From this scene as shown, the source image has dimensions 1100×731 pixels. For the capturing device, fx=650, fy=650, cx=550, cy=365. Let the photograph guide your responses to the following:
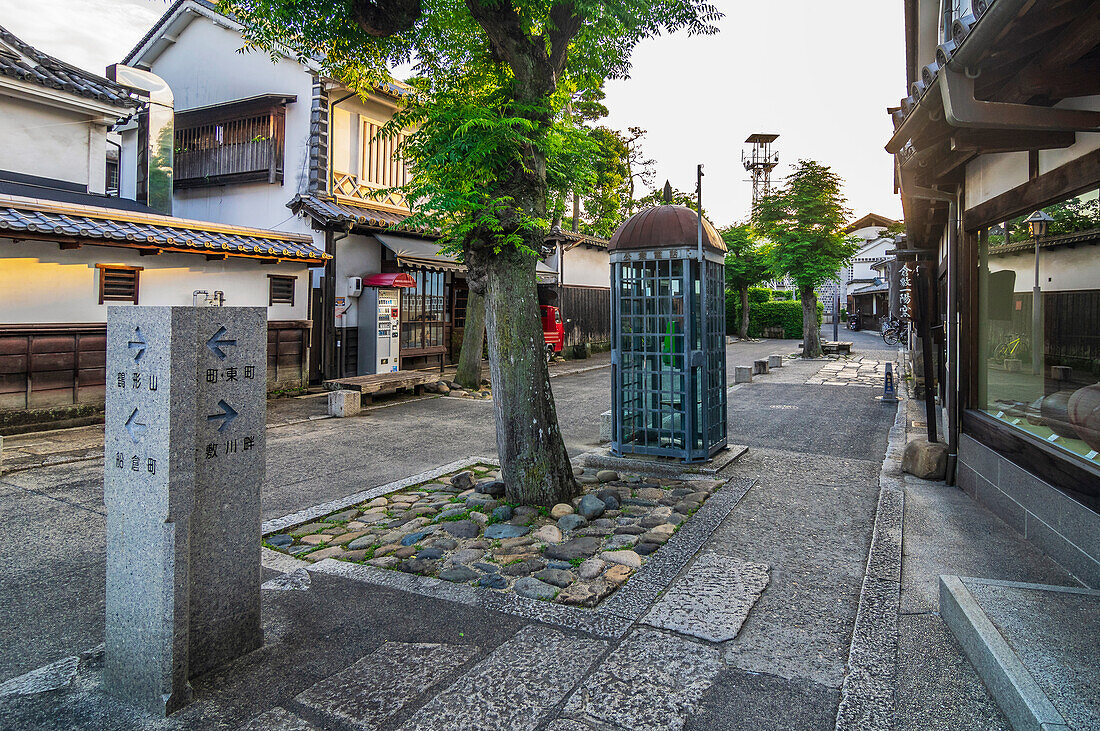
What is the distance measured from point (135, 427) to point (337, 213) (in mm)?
12602

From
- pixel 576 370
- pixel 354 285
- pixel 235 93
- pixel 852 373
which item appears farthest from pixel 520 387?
pixel 852 373

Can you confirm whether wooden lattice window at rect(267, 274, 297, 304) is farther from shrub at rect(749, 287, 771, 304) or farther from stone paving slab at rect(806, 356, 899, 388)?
shrub at rect(749, 287, 771, 304)

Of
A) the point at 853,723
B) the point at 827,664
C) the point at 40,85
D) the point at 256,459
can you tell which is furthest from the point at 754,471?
the point at 40,85

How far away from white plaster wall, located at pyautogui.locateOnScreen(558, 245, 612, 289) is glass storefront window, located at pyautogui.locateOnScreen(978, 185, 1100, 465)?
717 inches

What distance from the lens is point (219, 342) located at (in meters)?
3.49

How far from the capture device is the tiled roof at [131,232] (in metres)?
9.71

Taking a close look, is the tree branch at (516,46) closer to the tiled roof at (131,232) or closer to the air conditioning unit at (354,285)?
the tiled roof at (131,232)

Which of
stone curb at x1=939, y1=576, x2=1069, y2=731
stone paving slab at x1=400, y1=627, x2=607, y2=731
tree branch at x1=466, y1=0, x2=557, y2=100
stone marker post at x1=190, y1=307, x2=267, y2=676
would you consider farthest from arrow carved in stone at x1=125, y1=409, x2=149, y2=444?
tree branch at x1=466, y1=0, x2=557, y2=100

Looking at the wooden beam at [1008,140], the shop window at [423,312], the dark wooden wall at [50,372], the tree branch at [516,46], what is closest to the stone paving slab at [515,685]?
the wooden beam at [1008,140]

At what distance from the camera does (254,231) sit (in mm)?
14031

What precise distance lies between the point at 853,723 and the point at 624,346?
223 inches

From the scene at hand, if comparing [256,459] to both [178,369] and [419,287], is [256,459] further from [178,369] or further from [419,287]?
[419,287]

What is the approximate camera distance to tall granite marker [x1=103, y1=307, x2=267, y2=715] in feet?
10.6

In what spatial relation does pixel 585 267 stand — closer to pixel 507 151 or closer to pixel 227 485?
pixel 507 151
